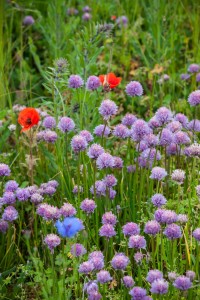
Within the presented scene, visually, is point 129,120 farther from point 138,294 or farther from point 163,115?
point 138,294

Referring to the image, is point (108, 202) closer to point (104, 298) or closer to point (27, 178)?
point (104, 298)

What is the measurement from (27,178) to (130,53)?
162 centimetres

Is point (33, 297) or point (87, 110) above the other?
point (87, 110)

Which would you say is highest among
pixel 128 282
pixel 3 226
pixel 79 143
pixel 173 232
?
pixel 79 143

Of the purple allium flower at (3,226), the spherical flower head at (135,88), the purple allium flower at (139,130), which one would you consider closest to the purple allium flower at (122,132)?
the purple allium flower at (139,130)

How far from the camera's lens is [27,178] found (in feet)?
9.42

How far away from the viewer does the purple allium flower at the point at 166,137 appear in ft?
7.75

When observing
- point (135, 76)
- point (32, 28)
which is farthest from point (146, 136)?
point (32, 28)

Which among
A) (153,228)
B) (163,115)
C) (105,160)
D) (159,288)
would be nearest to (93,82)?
(163,115)

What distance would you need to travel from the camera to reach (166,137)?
7.75ft

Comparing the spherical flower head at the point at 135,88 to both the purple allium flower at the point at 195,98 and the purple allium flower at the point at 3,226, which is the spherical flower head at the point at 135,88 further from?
the purple allium flower at the point at 3,226

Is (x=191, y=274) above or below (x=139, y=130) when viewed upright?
below

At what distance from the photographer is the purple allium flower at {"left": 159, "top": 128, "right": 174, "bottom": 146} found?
2.36 metres

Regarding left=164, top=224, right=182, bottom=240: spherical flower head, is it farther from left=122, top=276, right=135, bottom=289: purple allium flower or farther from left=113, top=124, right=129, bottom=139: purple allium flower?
left=113, top=124, right=129, bottom=139: purple allium flower
